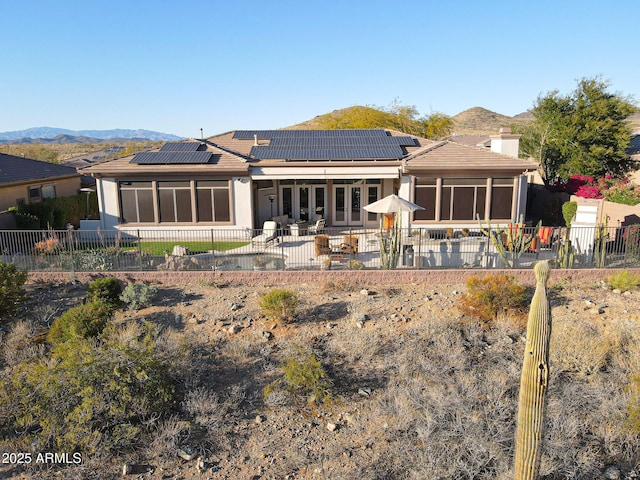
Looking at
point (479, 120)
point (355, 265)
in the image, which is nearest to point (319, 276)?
point (355, 265)

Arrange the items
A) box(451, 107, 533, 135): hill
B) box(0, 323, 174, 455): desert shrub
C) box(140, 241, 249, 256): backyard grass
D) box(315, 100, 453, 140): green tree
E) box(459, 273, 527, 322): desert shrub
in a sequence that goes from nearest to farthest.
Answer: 1. box(0, 323, 174, 455): desert shrub
2. box(459, 273, 527, 322): desert shrub
3. box(140, 241, 249, 256): backyard grass
4. box(315, 100, 453, 140): green tree
5. box(451, 107, 533, 135): hill

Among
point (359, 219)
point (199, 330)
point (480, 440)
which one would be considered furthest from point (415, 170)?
point (480, 440)

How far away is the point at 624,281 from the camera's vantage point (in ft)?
42.7

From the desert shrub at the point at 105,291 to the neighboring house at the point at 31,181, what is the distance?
1138 cm

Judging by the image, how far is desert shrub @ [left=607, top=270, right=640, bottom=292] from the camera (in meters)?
13.0

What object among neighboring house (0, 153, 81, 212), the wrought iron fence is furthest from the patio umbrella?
neighboring house (0, 153, 81, 212)

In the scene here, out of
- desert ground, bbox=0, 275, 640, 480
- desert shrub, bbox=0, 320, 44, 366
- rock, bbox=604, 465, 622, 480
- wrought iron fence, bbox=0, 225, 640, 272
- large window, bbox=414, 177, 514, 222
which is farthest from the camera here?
large window, bbox=414, 177, 514, 222

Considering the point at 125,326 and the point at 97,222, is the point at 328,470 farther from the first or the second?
the point at 97,222

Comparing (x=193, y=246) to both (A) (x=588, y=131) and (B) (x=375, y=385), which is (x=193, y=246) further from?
(A) (x=588, y=131)

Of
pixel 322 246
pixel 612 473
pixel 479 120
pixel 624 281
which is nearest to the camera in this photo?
pixel 612 473

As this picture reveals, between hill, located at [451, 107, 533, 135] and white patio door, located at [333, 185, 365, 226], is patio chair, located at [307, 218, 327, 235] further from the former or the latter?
hill, located at [451, 107, 533, 135]

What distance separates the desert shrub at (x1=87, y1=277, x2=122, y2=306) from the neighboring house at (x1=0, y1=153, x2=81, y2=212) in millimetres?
11379

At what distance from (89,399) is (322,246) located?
29.0 feet

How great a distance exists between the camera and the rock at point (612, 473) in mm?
6639
